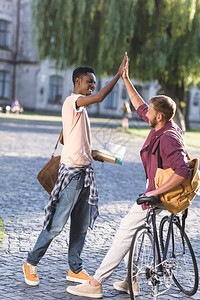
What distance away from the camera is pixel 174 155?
423 centimetres

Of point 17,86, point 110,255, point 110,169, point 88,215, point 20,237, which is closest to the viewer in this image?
point 110,255

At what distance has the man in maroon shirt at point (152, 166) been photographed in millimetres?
4234

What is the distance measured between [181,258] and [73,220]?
951mm

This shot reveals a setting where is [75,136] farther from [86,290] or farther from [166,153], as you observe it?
[86,290]

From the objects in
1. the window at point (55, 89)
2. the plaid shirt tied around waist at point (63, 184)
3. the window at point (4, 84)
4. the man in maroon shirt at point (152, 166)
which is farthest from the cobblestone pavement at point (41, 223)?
the window at point (4, 84)

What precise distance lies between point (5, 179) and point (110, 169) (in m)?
3.64

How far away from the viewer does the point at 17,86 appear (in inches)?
2106

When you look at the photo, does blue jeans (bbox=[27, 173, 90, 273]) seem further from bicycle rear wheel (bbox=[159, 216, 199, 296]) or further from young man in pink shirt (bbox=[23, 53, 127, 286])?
bicycle rear wheel (bbox=[159, 216, 199, 296])

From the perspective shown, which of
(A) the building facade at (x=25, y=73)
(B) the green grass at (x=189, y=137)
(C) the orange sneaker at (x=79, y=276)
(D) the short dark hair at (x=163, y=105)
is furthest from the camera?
(A) the building facade at (x=25, y=73)

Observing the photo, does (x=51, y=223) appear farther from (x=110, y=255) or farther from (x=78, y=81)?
(x=78, y=81)

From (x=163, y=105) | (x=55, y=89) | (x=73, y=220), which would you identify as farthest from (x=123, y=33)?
(x=55, y=89)

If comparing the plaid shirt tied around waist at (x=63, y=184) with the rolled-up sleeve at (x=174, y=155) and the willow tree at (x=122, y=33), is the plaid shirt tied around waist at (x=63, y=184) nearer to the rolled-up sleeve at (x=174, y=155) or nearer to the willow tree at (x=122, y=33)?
the rolled-up sleeve at (x=174, y=155)

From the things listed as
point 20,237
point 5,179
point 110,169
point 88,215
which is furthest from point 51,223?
point 110,169

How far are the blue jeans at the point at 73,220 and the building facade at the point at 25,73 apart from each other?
47.3m
